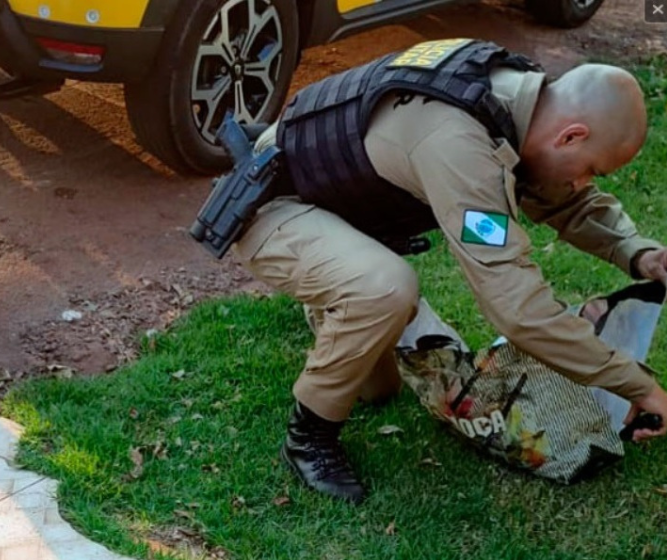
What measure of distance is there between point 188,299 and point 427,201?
1538 mm

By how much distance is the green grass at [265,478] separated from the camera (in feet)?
11.2

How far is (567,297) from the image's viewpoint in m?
4.63

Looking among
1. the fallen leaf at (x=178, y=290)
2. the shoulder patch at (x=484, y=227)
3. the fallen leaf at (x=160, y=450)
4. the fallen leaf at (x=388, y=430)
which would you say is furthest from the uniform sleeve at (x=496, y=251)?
the fallen leaf at (x=178, y=290)

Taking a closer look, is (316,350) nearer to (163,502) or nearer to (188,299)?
(163,502)

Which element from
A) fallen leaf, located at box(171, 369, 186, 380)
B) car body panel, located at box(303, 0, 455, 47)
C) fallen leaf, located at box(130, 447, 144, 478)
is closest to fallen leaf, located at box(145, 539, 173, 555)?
fallen leaf, located at box(130, 447, 144, 478)

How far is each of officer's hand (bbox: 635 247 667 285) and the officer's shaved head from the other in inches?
21.1

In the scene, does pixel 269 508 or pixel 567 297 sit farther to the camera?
pixel 567 297

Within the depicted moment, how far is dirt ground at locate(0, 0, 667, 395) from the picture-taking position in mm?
4328

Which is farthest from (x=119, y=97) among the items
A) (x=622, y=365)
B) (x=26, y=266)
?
(x=622, y=365)

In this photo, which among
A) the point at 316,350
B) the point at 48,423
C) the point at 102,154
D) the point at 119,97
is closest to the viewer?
the point at 316,350

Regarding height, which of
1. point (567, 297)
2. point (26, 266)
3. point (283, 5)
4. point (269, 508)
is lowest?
point (26, 266)

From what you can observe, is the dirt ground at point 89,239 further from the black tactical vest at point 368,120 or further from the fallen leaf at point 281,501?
the black tactical vest at point 368,120

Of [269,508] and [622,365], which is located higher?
[622,365]

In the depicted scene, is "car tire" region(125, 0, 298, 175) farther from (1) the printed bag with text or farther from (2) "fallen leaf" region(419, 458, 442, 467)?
(2) "fallen leaf" region(419, 458, 442, 467)
